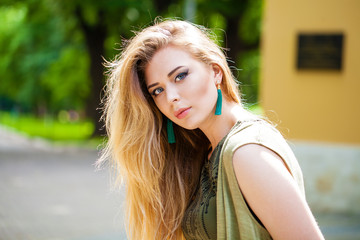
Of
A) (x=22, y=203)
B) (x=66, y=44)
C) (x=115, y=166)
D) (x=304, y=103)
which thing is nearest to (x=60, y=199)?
(x=22, y=203)

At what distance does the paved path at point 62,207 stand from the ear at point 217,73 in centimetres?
168

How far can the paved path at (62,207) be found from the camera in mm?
6000

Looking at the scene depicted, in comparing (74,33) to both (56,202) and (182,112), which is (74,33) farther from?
(182,112)

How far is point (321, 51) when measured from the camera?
6.84 meters

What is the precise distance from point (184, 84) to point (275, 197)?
63 cm

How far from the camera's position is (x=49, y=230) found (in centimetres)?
621

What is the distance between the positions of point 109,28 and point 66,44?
20.0ft

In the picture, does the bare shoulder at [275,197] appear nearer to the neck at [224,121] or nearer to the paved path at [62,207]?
the neck at [224,121]

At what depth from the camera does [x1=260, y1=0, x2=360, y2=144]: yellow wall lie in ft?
22.3

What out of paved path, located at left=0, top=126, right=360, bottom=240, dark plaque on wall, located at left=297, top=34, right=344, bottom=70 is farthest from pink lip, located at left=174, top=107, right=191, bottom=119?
dark plaque on wall, located at left=297, top=34, right=344, bottom=70

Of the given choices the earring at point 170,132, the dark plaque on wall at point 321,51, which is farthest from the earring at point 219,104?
the dark plaque on wall at point 321,51

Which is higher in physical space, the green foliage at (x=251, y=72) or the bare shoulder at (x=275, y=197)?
the bare shoulder at (x=275, y=197)

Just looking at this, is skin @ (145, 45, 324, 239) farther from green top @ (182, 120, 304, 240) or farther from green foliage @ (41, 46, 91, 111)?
green foliage @ (41, 46, 91, 111)

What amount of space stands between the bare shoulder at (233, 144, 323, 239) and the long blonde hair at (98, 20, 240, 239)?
0.57 meters
